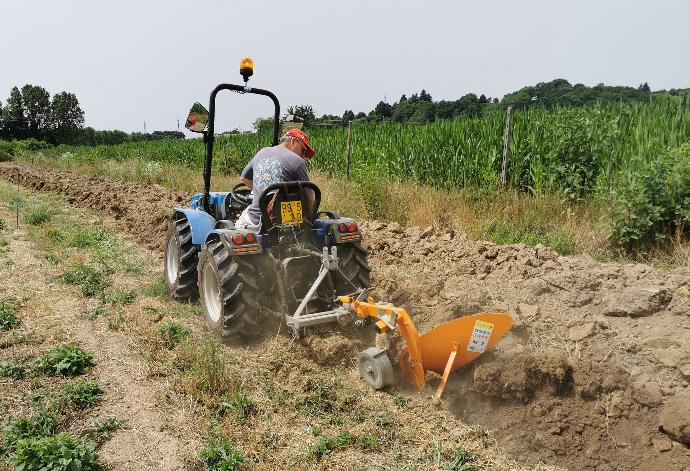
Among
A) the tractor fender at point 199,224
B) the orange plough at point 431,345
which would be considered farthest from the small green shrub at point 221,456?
the tractor fender at point 199,224

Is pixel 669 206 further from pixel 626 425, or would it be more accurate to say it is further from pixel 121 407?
pixel 121 407

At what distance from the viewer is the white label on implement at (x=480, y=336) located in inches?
140

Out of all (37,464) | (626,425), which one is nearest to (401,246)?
(626,425)

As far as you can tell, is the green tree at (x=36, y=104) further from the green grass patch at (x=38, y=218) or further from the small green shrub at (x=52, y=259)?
the small green shrub at (x=52, y=259)

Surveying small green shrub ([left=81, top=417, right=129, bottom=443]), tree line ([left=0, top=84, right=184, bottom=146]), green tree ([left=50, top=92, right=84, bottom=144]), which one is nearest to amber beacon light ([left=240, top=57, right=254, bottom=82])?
small green shrub ([left=81, top=417, right=129, bottom=443])

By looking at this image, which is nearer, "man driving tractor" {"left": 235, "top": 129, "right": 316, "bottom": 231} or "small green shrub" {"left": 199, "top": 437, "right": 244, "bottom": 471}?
Answer: "small green shrub" {"left": 199, "top": 437, "right": 244, "bottom": 471}

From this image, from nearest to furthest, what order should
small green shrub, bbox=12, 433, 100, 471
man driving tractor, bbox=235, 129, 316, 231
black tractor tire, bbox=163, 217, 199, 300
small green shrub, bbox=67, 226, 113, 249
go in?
1. small green shrub, bbox=12, 433, 100, 471
2. man driving tractor, bbox=235, 129, 316, 231
3. black tractor tire, bbox=163, 217, 199, 300
4. small green shrub, bbox=67, 226, 113, 249

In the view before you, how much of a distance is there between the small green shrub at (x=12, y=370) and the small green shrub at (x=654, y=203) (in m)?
6.06

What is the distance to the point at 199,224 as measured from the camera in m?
5.41

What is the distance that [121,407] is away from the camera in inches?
140

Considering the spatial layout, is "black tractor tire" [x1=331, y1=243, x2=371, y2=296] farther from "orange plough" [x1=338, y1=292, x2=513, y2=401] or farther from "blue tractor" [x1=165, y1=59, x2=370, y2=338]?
"orange plough" [x1=338, y1=292, x2=513, y2=401]

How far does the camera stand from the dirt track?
3176 mm

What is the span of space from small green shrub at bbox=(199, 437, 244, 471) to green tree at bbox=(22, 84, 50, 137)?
253 ft

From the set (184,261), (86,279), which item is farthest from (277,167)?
(86,279)
